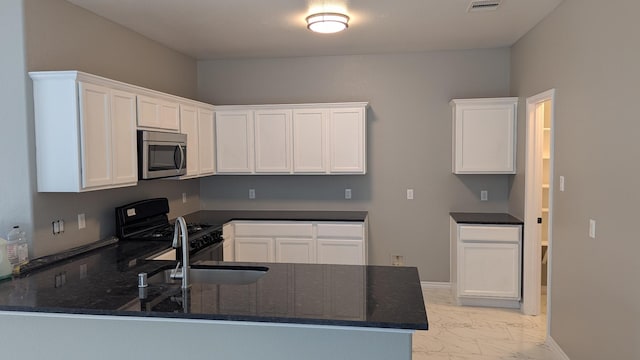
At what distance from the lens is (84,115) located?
3.01 m

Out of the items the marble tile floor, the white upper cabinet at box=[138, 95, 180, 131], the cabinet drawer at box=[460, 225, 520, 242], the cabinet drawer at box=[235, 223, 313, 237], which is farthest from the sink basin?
the cabinet drawer at box=[460, 225, 520, 242]

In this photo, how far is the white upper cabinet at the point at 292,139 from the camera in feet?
16.6

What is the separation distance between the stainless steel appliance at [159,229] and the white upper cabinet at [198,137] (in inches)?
17.3

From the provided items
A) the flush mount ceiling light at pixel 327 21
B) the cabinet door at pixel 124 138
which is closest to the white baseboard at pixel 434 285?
the flush mount ceiling light at pixel 327 21

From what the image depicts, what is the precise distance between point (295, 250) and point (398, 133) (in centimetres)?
185

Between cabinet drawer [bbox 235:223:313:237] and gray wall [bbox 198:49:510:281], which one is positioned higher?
gray wall [bbox 198:49:510:281]

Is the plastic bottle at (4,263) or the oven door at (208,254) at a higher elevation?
the plastic bottle at (4,263)

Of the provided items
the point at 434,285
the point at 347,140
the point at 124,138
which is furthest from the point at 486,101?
the point at 124,138

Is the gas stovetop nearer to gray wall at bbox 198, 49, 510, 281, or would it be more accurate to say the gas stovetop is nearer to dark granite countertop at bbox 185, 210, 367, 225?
dark granite countertop at bbox 185, 210, 367, 225

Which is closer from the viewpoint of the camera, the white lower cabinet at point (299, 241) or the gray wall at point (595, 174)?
the gray wall at point (595, 174)

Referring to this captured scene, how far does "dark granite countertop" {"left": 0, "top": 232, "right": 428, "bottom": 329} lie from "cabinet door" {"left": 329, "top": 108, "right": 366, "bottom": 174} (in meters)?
2.42

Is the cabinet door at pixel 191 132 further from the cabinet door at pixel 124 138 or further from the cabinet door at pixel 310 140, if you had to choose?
the cabinet door at pixel 310 140

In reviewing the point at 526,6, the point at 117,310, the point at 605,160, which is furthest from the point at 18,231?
the point at 526,6

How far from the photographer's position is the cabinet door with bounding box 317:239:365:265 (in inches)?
194
